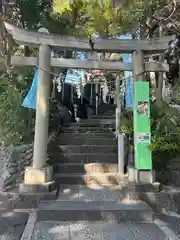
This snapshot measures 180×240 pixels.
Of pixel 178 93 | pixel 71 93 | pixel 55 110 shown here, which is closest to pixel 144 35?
pixel 178 93

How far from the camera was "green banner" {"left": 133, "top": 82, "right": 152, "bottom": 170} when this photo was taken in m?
6.72

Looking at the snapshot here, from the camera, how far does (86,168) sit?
28.5 feet

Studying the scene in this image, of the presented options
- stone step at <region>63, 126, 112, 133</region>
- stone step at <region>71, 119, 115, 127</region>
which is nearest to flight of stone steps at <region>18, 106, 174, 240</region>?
stone step at <region>63, 126, 112, 133</region>

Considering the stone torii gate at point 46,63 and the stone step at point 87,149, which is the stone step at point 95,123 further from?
the stone torii gate at point 46,63

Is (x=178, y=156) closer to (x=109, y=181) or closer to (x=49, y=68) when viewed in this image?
(x=109, y=181)

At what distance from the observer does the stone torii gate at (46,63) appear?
21.8 feet

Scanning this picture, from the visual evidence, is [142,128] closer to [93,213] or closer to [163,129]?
[163,129]

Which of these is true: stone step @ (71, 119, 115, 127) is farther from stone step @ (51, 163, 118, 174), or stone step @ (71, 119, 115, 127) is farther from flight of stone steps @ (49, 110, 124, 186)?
stone step @ (51, 163, 118, 174)

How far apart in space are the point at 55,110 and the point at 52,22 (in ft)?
12.5

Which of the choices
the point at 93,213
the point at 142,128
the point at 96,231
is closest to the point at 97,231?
the point at 96,231

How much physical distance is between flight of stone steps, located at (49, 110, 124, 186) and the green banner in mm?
1474

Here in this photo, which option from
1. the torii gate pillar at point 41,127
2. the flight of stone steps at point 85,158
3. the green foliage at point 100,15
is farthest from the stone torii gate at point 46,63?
the flight of stone steps at point 85,158

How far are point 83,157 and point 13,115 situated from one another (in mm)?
2666

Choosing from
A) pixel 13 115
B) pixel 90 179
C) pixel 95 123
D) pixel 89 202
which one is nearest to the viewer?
pixel 89 202
